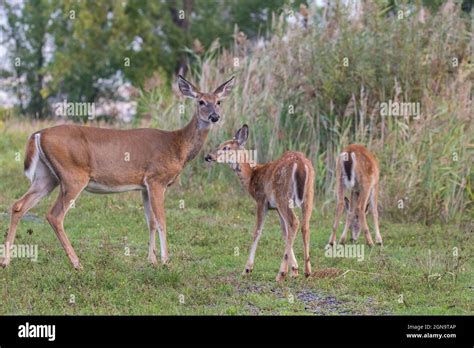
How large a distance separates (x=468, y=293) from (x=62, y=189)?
4.19 m

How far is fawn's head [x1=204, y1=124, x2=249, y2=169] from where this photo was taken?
33.1 feet

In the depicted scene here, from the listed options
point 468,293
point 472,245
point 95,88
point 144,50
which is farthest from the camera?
point 95,88

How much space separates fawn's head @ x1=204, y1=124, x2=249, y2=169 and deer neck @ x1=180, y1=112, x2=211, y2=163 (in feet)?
0.92

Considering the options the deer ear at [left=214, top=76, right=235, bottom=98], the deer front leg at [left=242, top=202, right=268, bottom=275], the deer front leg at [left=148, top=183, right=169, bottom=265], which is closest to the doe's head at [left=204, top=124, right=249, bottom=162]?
the deer ear at [left=214, top=76, right=235, bottom=98]

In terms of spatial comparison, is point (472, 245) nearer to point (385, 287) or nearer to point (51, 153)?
point (385, 287)

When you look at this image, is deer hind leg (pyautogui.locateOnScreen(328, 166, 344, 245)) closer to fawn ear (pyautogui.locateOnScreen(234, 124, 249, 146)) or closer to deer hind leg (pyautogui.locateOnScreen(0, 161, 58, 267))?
fawn ear (pyautogui.locateOnScreen(234, 124, 249, 146))

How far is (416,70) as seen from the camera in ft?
48.0

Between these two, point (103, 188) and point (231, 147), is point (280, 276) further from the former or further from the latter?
point (103, 188)

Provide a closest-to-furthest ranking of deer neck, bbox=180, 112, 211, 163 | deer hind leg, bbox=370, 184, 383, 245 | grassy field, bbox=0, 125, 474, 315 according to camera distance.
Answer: grassy field, bbox=0, 125, 474, 315
deer neck, bbox=180, 112, 211, 163
deer hind leg, bbox=370, 184, 383, 245

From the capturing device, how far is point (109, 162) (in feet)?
32.4

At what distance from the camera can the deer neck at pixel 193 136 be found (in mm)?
10469

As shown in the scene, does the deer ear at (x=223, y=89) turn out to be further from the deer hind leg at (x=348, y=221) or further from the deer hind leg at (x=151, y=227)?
the deer hind leg at (x=348, y=221)

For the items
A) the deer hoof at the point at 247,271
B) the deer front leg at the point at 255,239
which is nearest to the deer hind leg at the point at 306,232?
the deer front leg at the point at 255,239

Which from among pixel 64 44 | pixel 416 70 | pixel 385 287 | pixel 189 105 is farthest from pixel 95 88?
pixel 385 287
